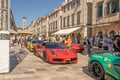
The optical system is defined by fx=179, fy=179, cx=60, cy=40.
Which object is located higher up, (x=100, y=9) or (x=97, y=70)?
(x=100, y=9)

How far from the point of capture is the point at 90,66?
732 cm

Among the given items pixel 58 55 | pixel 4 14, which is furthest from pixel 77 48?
pixel 4 14

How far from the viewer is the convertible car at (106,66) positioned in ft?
18.9

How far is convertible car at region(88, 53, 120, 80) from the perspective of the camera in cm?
577

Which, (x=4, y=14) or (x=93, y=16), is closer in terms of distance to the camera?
(x=4, y=14)

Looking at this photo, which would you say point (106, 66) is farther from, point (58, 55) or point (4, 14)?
point (4, 14)

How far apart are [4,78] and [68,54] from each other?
4311mm

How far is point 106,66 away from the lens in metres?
6.15

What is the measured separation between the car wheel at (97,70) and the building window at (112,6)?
1581 cm

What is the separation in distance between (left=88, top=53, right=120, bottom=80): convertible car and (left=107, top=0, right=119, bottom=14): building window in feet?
51.9

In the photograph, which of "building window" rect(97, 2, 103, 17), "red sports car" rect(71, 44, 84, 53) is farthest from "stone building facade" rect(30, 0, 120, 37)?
"red sports car" rect(71, 44, 84, 53)

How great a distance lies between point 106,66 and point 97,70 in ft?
2.28

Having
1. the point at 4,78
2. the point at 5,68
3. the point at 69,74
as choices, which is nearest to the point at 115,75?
the point at 69,74

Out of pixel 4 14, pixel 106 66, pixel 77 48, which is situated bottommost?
pixel 106 66
